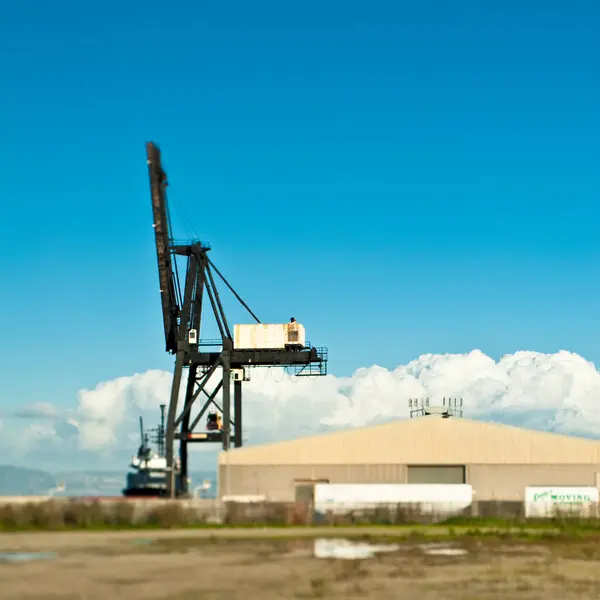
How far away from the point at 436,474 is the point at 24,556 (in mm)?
38834

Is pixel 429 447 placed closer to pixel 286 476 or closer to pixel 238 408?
pixel 286 476

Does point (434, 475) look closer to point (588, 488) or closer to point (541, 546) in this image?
point (588, 488)

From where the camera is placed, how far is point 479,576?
2917 cm

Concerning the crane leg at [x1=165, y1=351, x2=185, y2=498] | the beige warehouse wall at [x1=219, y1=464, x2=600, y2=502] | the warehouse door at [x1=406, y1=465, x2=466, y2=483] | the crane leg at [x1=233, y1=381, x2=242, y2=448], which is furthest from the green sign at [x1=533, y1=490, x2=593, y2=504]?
the crane leg at [x1=165, y1=351, x2=185, y2=498]

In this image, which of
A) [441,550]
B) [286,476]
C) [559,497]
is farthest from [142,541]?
[559,497]

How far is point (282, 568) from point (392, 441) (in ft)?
131

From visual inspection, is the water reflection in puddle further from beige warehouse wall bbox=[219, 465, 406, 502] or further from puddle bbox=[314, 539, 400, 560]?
beige warehouse wall bbox=[219, 465, 406, 502]

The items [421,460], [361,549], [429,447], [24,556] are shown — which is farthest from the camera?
[429,447]

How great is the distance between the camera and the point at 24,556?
3594 cm

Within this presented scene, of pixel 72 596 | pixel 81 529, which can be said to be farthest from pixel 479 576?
pixel 81 529

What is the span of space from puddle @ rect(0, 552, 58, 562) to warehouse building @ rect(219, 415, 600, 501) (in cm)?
3420

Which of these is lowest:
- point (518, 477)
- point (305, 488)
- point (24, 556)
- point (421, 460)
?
point (24, 556)

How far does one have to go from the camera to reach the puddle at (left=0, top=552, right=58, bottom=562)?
114 ft

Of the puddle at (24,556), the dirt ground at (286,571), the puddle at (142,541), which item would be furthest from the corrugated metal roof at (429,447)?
the puddle at (24,556)
